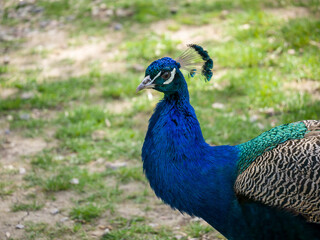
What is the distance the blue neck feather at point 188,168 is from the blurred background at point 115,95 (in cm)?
70

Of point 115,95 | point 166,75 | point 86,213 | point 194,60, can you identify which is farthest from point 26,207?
point 115,95

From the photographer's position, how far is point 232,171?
2553mm

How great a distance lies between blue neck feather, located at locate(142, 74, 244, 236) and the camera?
251cm

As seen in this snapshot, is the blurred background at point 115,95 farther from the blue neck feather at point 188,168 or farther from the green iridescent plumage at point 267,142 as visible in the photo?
the green iridescent plumage at point 267,142

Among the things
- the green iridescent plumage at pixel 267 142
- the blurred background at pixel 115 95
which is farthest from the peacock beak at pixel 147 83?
the blurred background at pixel 115 95

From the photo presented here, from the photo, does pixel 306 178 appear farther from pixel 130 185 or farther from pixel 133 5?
pixel 133 5

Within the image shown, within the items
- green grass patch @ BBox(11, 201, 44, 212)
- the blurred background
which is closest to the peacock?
A: the blurred background

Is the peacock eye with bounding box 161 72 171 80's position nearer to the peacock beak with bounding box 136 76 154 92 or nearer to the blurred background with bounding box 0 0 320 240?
the peacock beak with bounding box 136 76 154 92

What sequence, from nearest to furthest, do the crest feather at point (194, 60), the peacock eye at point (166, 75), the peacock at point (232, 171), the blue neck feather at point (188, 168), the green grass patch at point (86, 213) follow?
the peacock at point (232, 171) < the blue neck feather at point (188, 168) < the peacock eye at point (166, 75) < the crest feather at point (194, 60) < the green grass patch at point (86, 213)

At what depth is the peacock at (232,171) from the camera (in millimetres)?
2342

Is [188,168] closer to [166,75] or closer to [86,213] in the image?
[166,75]

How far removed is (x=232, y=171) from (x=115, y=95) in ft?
8.64

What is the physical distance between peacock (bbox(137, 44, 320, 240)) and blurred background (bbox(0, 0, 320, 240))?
76 centimetres


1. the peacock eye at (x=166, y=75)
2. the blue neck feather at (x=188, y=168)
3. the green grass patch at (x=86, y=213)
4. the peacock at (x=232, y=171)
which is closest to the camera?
the peacock at (x=232, y=171)
